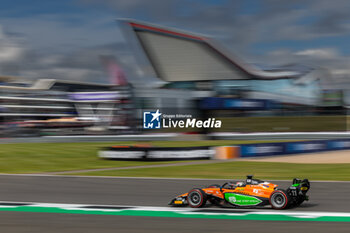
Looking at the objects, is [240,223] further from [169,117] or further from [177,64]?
[177,64]

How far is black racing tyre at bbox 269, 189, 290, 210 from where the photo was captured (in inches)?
318

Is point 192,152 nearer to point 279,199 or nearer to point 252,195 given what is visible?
point 252,195

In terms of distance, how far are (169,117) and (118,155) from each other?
2794cm

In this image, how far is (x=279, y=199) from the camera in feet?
26.8

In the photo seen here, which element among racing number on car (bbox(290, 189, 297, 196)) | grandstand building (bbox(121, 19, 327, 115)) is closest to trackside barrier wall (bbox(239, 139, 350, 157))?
racing number on car (bbox(290, 189, 297, 196))

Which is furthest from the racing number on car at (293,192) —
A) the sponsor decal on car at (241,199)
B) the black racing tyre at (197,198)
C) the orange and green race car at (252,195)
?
the black racing tyre at (197,198)

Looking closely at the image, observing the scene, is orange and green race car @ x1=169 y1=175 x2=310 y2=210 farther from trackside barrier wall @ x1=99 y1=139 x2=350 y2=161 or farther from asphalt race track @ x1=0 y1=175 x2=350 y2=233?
trackside barrier wall @ x1=99 y1=139 x2=350 y2=161

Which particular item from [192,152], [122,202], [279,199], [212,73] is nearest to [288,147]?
[192,152]

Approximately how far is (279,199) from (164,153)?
13.2 m

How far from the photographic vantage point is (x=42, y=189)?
12.2m

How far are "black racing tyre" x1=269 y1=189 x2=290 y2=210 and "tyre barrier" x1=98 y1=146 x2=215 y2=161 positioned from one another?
13.1 metres

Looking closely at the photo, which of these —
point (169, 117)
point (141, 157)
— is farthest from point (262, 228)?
point (169, 117)

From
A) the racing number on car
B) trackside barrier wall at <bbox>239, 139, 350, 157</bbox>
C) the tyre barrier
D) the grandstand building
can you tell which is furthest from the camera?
the grandstand building

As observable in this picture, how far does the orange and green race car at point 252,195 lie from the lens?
8.16m
